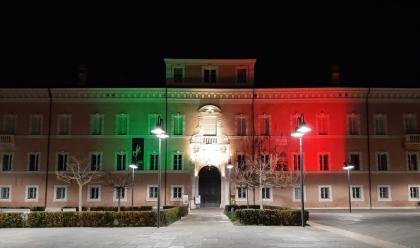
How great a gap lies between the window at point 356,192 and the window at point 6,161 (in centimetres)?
3760

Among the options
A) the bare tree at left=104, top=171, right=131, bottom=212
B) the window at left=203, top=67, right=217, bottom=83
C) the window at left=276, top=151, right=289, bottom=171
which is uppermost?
the window at left=203, top=67, right=217, bottom=83

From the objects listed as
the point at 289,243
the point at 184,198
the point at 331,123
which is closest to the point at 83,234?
the point at 289,243

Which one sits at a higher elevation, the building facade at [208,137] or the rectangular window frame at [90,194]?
the building facade at [208,137]

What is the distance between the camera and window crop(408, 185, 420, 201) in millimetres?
52625

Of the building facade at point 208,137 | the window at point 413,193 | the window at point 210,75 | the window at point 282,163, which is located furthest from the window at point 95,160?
the window at point 413,193

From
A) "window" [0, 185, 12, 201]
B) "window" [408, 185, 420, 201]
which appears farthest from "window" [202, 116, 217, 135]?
"window" [408, 185, 420, 201]

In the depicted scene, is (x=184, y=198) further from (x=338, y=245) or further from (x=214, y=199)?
(x=338, y=245)

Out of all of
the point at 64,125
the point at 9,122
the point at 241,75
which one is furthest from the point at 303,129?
the point at 9,122

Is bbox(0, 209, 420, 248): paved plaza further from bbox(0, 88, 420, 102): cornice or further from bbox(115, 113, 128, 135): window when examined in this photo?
bbox(0, 88, 420, 102): cornice

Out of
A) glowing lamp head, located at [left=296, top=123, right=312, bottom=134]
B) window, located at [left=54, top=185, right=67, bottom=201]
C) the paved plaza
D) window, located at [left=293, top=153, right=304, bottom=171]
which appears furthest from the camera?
window, located at [left=293, top=153, right=304, bottom=171]

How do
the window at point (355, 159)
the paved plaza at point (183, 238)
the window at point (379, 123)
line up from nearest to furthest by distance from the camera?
the paved plaza at point (183, 238), the window at point (355, 159), the window at point (379, 123)

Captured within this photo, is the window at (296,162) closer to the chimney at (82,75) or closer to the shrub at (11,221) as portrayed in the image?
the chimney at (82,75)

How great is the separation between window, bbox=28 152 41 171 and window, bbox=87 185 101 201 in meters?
6.43

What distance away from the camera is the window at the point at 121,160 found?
173 feet
